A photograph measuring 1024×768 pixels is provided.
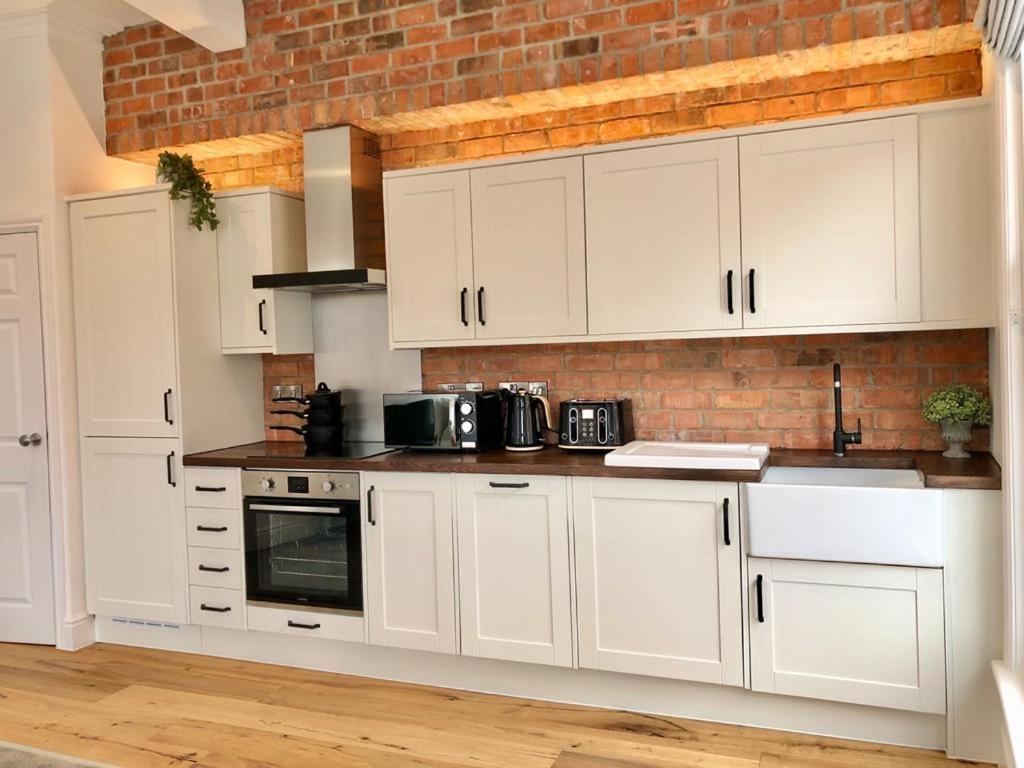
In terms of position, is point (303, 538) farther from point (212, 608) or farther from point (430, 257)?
point (430, 257)

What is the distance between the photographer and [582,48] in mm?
3383

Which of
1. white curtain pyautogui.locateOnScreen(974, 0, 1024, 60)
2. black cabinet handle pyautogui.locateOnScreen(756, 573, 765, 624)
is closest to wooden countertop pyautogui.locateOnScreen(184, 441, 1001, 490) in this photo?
black cabinet handle pyautogui.locateOnScreen(756, 573, 765, 624)

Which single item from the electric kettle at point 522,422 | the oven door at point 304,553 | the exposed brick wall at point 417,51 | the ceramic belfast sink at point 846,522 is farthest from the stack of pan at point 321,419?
the ceramic belfast sink at point 846,522

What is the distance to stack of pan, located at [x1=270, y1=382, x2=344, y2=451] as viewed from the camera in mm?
3955

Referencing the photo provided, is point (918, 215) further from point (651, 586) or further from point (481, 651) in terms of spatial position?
point (481, 651)

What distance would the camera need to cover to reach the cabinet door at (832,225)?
2.94 metres

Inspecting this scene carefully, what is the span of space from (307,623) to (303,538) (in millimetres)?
353

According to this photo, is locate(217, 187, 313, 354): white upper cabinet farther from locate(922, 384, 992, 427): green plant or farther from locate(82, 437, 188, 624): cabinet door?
locate(922, 384, 992, 427): green plant

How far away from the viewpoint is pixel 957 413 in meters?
2.92

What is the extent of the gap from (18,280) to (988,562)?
Answer: 4179mm

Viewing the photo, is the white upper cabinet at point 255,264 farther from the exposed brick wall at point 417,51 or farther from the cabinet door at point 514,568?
the cabinet door at point 514,568

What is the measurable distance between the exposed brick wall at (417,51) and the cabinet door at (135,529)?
1.52 meters

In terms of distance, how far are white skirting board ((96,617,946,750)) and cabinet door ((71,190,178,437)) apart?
3.24ft

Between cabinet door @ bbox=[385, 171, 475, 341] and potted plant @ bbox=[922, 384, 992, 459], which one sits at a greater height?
cabinet door @ bbox=[385, 171, 475, 341]
